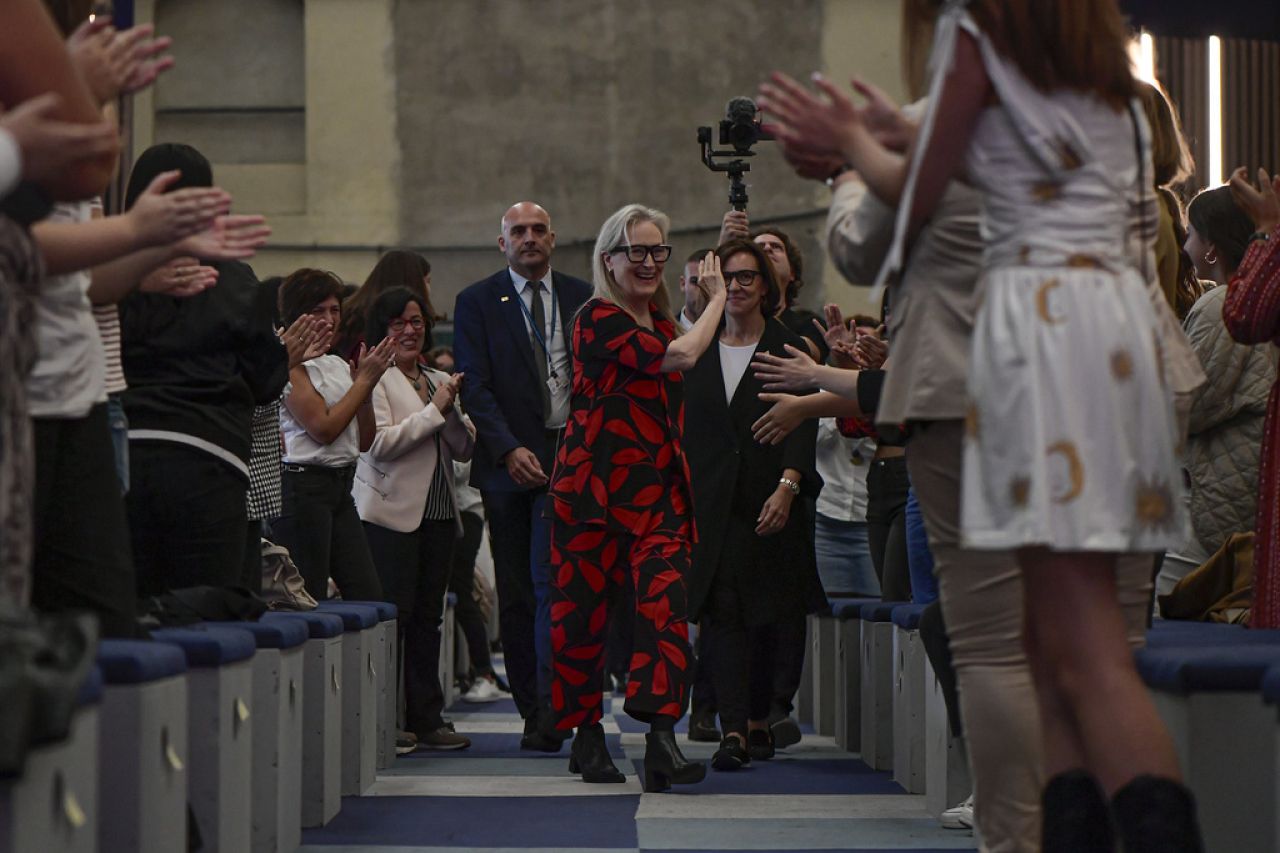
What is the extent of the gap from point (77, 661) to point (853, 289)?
1185cm

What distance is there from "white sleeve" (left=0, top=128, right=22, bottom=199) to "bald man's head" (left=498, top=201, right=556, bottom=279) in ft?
11.4

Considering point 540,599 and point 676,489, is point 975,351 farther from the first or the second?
point 540,599

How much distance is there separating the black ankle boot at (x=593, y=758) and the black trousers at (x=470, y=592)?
236 centimetres

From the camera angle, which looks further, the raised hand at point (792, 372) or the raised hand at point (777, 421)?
the raised hand at point (777, 421)

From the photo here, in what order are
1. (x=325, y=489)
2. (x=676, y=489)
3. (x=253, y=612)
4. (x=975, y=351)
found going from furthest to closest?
(x=325, y=489)
(x=676, y=489)
(x=253, y=612)
(x=975, y=351)

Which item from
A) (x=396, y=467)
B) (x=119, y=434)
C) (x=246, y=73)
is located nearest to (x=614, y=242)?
(x=396, y=467)

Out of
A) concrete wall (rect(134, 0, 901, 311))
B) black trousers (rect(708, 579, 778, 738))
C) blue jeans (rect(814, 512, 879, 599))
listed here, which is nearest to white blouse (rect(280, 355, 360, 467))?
black trousers (rect(708, 579, 778, 738))

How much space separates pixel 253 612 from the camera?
3.08 m

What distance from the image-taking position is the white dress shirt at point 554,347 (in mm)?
5230

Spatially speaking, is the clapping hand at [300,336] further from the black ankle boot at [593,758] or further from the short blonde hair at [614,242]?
the black ankle boot at [593,758]

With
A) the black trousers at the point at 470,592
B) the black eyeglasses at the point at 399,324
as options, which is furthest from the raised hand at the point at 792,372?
the black trousers at the point at 470,592

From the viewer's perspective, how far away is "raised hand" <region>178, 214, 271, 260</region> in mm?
2389

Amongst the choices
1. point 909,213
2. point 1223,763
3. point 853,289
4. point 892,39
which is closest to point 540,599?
point 1223,763

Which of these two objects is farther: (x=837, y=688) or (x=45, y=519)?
(x=837, y=688)
